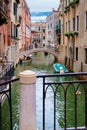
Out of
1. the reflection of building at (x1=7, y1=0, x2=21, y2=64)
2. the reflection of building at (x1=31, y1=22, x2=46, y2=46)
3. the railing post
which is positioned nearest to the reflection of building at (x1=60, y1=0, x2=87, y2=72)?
the reflection of building at (x1=7, y1=0, x2=21, y2=64)

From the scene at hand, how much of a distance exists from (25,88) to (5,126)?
17.5 feet

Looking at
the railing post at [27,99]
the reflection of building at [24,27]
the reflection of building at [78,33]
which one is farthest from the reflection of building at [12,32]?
the railing post at [27,99]

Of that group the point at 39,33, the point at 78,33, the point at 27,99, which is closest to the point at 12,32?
the point at 78,33

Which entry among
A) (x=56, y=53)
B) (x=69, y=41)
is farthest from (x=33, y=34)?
(x=69, y=41)

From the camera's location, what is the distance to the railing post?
13.0 ft

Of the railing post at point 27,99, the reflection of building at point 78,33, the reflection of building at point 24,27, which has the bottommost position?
the railing post at point 27,99

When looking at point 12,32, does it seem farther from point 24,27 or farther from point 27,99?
point 27,99

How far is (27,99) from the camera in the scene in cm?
398

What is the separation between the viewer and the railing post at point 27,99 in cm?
396

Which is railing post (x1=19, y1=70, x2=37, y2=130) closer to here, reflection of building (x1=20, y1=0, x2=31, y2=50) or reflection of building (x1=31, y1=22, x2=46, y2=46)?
reflection of building (x1=20, y1=0, x2=31, y2=50)

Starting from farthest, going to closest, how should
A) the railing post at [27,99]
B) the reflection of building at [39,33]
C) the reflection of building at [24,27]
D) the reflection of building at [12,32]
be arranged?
the reflection of building at [39,33], the reflection of building at [24,27], the reflection of building at [12,32], the railing post at [27,99]

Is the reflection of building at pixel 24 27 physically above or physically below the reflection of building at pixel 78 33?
above

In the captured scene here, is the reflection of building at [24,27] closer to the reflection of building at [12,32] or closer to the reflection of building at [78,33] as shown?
the reflection of building at [12,32]

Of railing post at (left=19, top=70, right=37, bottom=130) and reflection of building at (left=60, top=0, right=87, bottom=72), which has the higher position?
reflection of building at (left=60, top=0, right=87, bottom=72)
